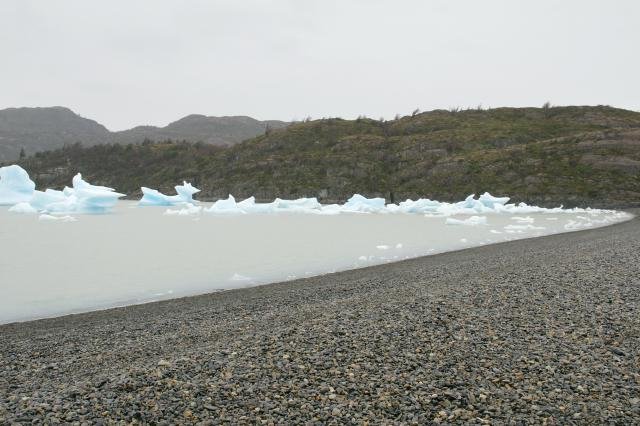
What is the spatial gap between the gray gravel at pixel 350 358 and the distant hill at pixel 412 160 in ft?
173

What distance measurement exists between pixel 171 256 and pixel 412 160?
61.6 metres

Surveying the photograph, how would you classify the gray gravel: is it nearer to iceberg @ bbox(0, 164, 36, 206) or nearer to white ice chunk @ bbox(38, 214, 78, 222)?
white ice chunk @ bbox(38, 214, 78, 222)

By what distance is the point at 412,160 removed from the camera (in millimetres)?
76250

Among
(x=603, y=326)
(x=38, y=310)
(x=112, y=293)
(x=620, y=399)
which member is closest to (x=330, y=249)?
(x=112, y=293)

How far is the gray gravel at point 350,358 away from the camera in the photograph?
4945 millimetres

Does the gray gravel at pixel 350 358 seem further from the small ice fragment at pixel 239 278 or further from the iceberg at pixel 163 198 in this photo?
the iceberg at pixel 163 198

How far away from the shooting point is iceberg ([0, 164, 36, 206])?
1917 inches

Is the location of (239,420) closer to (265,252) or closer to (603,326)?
(603,326)

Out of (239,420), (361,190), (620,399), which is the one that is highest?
(361,190)

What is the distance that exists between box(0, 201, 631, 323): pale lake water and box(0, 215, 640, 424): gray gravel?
96.0 inches

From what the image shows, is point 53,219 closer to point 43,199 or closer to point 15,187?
point 43,199

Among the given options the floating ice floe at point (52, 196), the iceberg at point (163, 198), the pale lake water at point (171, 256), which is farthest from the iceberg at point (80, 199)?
the pale lake water at point (171, 256)

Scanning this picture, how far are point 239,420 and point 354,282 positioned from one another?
8.93 meters

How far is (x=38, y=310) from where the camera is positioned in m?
11.1
